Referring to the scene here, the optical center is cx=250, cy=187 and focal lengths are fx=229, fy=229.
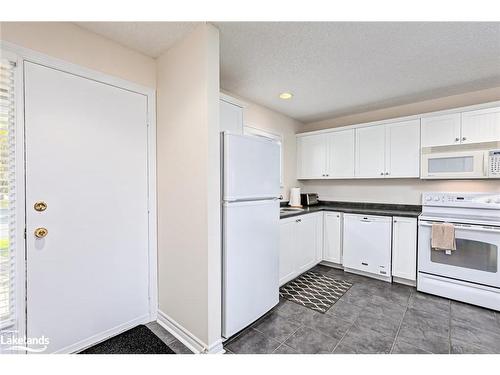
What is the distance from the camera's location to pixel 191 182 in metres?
1.76

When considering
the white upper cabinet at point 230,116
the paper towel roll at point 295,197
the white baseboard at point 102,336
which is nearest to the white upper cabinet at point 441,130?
the paper towel roll at point 295,197

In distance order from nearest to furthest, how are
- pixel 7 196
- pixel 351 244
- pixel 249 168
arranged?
pixel 7 196
pixel 249 168
pixel 351 244

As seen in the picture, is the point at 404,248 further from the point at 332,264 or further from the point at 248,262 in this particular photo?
the point at 248,262

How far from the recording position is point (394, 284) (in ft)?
9.53

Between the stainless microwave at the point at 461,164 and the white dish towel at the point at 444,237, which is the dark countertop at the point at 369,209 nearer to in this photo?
the white dish towel at the point at 444,237

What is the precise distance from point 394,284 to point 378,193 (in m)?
1.35

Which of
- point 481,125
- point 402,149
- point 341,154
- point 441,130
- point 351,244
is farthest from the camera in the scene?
point 341,154

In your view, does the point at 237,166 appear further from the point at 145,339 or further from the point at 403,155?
the point at 403,155

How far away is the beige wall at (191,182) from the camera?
165 cm

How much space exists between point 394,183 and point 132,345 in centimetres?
375

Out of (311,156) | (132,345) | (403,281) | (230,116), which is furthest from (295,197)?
(132,345)

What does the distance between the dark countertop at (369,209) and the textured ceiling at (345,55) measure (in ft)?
5.03

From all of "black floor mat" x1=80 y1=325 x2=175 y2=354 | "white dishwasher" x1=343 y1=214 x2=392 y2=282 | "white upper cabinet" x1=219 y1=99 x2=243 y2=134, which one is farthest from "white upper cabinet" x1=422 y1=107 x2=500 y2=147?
"black floor mat" x1=80 y1=325 x2=175 y2=354

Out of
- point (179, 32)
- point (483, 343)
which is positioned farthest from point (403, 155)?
point (179, 32)
